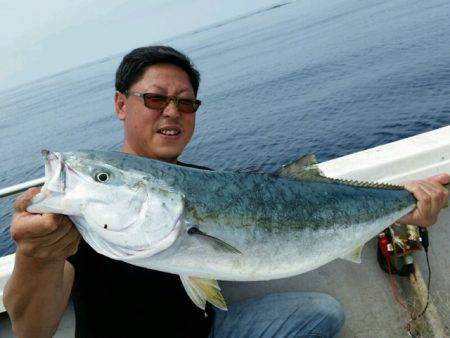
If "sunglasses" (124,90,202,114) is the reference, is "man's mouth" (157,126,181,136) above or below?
below

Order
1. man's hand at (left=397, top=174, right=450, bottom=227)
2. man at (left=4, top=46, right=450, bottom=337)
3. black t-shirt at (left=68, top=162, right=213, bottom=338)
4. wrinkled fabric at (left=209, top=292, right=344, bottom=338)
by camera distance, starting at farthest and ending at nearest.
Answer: wrinkled fabric at (left=209, top=292, right=344, bottom=338), man's hand at (left=397, top=174, right=450, bottom=227), black t-shirt at (left=68, top=162, right=213, bottom=338), man at (left=4, top=46, right=450, bottom=337)

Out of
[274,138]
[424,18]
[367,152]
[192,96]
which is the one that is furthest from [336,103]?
[424,18]

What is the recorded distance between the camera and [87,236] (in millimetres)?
2066

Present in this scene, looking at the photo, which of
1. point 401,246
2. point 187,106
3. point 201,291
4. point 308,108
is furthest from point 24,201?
point 308,108

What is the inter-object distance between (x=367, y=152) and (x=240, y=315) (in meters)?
2.25

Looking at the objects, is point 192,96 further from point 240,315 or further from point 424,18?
point 424,18

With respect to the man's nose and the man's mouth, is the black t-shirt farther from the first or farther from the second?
the man's nose

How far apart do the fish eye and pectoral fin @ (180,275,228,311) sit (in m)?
0.75

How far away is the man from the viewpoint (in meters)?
2.14

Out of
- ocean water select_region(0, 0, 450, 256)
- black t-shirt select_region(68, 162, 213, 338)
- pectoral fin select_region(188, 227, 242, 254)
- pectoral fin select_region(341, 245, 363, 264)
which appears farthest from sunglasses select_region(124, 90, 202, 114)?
ocean water select_region(0, 0, 450, 256)

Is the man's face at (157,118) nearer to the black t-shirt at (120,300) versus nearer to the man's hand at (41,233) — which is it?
the black t-shirt at (120,300)

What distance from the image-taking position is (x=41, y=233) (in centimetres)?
190

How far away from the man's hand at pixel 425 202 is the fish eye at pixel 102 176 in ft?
Answer: 7.94

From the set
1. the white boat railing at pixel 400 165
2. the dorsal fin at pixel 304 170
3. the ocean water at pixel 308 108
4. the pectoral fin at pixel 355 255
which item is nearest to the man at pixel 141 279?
the white boat railing at pixel 400 165
